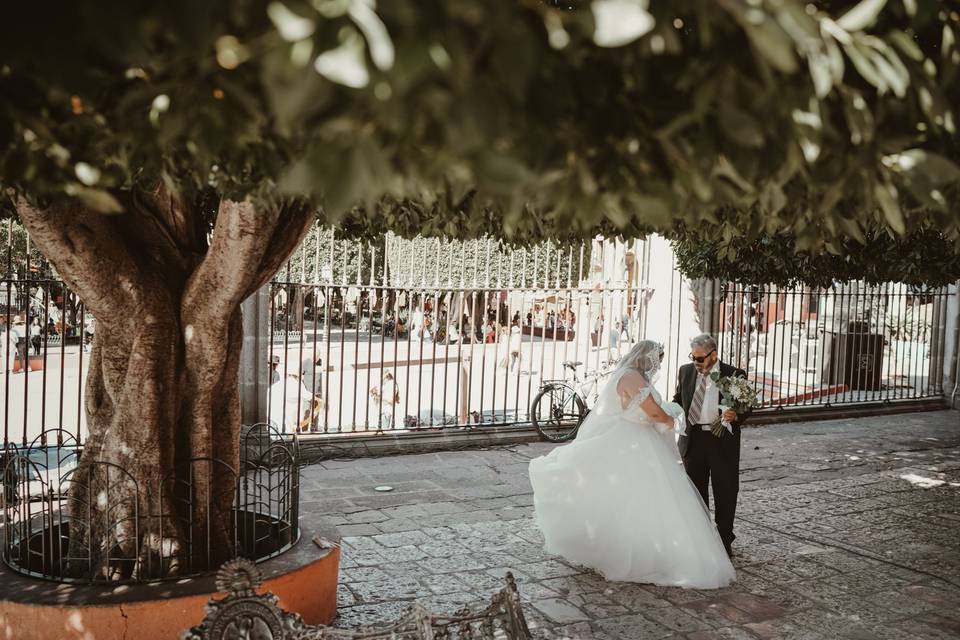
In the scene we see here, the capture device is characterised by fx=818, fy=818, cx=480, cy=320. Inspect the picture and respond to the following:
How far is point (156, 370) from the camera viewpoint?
482 centimetres

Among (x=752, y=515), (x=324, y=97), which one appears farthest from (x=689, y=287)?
(x=324, y=97)

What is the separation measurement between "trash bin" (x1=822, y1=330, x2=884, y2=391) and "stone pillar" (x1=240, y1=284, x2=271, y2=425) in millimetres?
11701

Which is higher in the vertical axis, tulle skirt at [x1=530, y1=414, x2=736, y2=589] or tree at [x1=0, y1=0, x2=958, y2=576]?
tree at [x1=0, y1=0, x2=958, y2=576]

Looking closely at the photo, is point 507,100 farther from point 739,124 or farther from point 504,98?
point 739,124

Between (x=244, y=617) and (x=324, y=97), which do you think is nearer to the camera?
(x=324, y=97)

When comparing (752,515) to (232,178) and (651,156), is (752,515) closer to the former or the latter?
(232,178)

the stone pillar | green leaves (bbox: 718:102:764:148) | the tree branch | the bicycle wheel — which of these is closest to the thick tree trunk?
the tree branch

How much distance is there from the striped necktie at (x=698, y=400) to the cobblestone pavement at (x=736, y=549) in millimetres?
1200

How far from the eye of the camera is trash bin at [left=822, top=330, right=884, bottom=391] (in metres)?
16.7

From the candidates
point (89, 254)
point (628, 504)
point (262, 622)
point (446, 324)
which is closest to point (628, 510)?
point (628, 504)

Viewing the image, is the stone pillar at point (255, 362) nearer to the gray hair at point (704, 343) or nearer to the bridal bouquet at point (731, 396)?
the gray hair at point (704, 343)

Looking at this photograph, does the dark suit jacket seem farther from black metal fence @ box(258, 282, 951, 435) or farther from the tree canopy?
the tree canopy

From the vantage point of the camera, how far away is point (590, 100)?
1.65m

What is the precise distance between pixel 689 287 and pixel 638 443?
21.6ft
